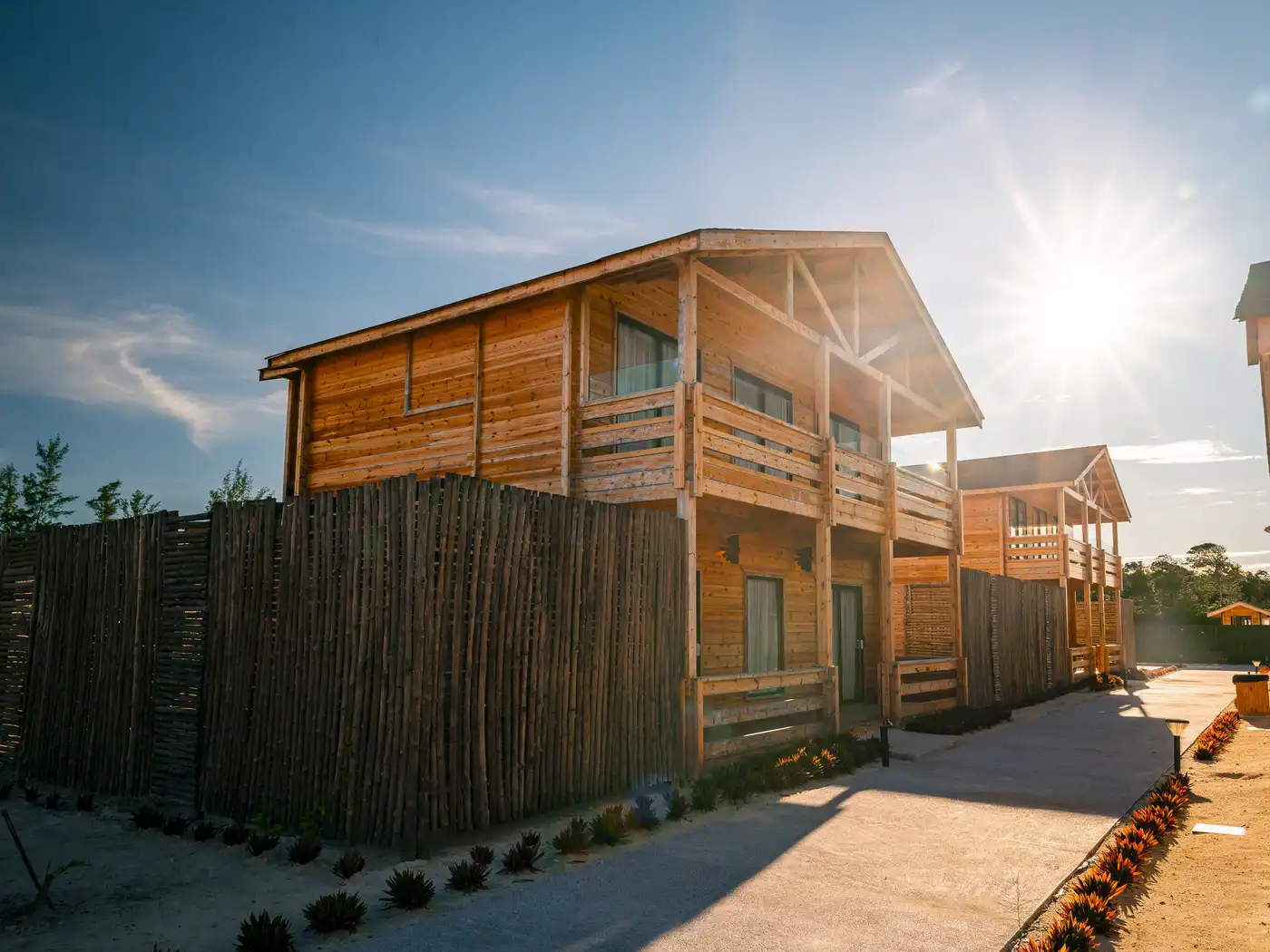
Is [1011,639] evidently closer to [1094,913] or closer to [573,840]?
[1094,913]

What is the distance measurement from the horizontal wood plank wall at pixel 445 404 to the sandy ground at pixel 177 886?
643 centimetres

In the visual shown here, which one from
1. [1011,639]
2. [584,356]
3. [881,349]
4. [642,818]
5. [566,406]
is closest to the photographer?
[642,818]

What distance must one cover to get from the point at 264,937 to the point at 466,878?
57.0 inches

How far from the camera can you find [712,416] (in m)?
11.5

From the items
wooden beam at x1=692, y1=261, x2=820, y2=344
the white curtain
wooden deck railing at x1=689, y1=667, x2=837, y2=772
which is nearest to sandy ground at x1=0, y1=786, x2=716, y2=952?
wooden deck railing at x1=689, y1=667, x2=837, y2=772

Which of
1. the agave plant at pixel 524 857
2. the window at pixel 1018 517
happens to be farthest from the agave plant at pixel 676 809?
the window at pixel 1018 517

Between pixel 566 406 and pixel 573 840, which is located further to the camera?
pixel 566 406

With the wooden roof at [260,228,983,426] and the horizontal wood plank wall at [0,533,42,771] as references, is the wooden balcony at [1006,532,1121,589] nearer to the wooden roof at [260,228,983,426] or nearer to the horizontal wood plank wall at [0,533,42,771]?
the wooden roof at [260,228,983,426]

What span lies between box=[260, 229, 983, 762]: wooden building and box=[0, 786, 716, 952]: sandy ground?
4536 mm

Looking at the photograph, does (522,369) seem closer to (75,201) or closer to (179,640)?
(179,640)

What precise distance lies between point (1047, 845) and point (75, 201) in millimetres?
27423

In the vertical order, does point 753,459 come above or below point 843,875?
above

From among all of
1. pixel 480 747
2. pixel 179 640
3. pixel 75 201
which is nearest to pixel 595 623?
pixel 480 747

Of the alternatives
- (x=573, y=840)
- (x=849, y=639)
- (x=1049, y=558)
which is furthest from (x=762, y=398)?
(x=1049, y=558)
